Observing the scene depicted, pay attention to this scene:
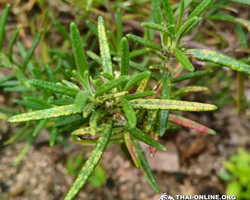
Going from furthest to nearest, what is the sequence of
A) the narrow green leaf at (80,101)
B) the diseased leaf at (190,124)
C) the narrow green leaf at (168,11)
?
1. the diseased leaf at (190,124)
2. the narrow green leaf at (168,11)
3. the narrow green leaf at (80,101)

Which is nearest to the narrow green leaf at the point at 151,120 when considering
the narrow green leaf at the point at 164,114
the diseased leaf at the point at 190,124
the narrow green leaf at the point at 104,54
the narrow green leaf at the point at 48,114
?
the narrow green leaf at the point at 164,114

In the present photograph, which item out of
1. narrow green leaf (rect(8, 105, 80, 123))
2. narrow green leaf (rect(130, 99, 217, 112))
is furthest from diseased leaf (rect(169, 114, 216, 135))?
narrow green leaf (rect(8, 105, 80, 123))

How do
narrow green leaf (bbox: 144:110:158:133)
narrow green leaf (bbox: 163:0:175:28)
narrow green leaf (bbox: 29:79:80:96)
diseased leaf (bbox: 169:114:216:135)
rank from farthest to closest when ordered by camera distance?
diseased leaf (bbox: 169:114:216:135) < narrow green leaf (bbox: 144:110:158:133) < narrow green leaf (bbox: 163:0:175:28) < narrow green leaf (bbox: 29:79:80:96)

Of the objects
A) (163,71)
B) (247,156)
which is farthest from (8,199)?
(247,156)

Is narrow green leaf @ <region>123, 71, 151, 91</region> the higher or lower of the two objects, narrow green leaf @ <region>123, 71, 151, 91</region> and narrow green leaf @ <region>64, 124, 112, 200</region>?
the higher

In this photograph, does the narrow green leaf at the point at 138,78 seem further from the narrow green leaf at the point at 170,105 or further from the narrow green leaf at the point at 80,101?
the narrow green leaf at the point at 80,101

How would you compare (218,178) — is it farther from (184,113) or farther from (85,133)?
(85,133)

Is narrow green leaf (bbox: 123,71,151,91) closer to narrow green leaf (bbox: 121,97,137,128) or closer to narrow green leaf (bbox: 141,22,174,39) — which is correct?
narrow green leaf (bbox: 121,97,137,128)

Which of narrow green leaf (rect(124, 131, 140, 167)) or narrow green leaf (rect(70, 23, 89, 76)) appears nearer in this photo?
narrow green leaf (rect(70, 23, 89, 76))
